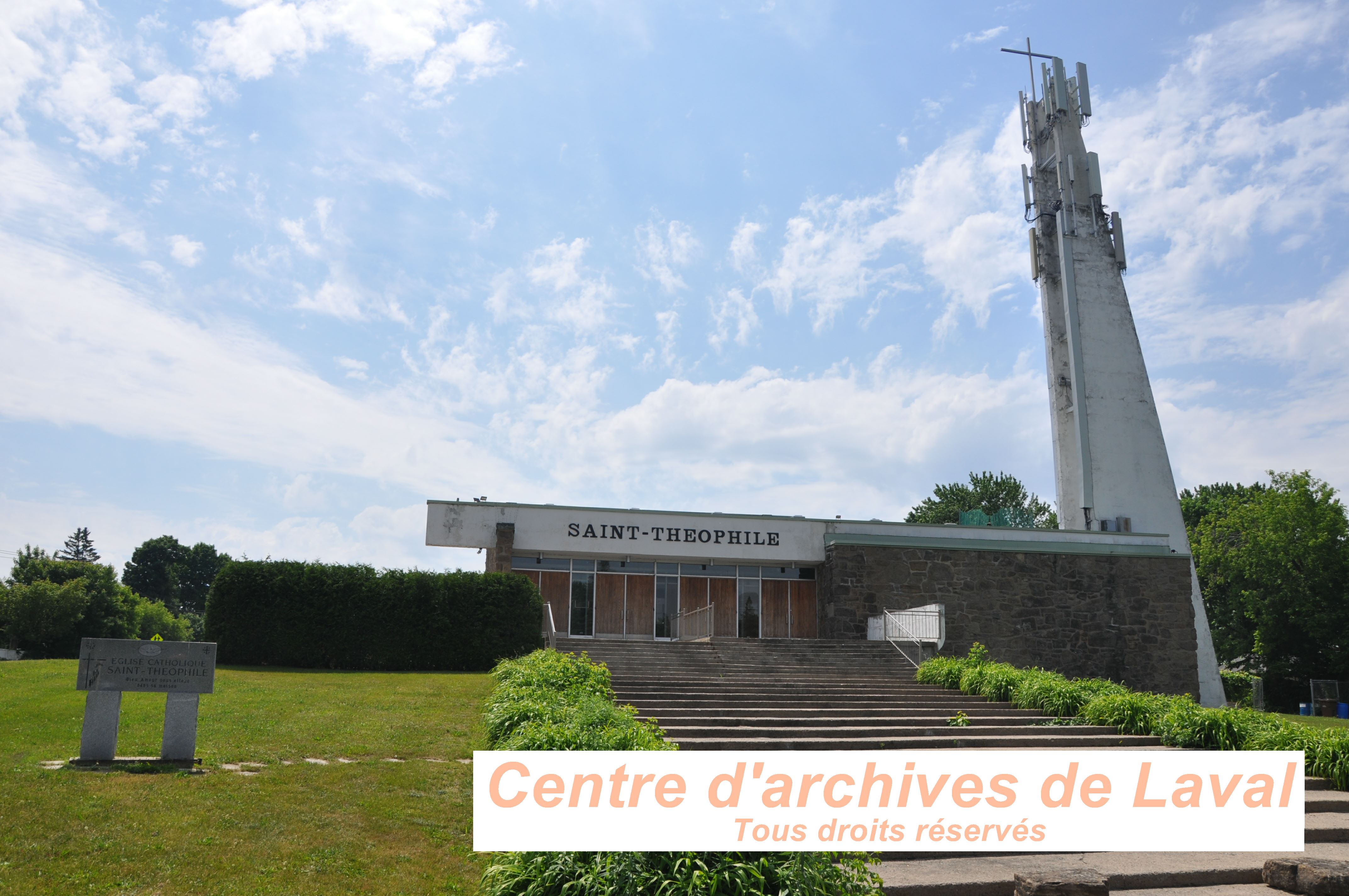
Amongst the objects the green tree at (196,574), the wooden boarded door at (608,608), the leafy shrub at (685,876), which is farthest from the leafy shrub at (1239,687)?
the green tree at (196,574)

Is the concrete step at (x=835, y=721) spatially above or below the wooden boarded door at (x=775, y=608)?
below

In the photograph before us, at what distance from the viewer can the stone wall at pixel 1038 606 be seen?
21422 mm

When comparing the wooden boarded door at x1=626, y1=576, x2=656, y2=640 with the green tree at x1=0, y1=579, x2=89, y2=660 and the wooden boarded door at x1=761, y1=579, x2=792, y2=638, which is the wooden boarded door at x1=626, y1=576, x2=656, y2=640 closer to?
the wooden boarded door at x1=761, y1=579, x2=792, y2=638

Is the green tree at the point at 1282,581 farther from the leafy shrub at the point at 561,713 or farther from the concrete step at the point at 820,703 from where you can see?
the leafy shrub at the point at 561,713

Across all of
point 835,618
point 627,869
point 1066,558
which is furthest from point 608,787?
point 1066,558

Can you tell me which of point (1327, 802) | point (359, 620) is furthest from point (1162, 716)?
point (359, 620)

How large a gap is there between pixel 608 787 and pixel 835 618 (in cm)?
1658

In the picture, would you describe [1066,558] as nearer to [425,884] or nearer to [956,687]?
[956,687]

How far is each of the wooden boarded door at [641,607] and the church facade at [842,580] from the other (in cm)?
3

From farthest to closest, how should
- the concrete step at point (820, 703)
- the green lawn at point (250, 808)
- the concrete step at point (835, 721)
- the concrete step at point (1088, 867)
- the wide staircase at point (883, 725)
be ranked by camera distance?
1. the concrete step at point (820, 703)
2. the concrete step at point (835, 721)
3. the wide staircase at point (883, 725)
4. the concrete step at point (1088, 867)
5. the green lawn at point (250, 808)

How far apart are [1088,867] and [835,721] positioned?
557 centimetres

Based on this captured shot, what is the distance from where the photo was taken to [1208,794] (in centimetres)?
651

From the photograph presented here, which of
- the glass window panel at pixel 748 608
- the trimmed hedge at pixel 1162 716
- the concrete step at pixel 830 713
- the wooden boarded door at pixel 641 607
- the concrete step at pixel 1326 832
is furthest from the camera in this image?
the glass window panel at pixel 748 608

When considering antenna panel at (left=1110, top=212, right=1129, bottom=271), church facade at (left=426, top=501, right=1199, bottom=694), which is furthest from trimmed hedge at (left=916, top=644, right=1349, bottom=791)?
antenna panel at (left=1110, top=212, right=1129, bottom=271)
